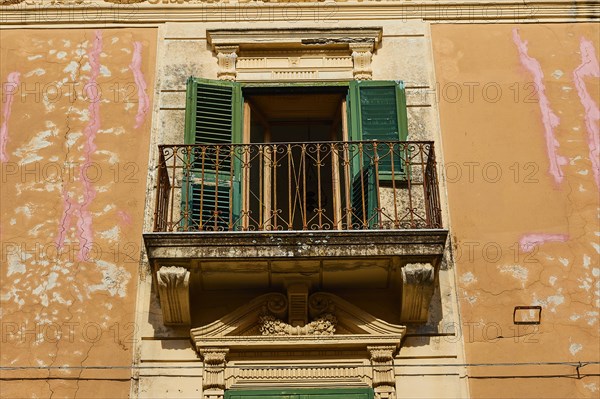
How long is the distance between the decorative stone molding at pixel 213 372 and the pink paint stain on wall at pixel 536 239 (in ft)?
8.86

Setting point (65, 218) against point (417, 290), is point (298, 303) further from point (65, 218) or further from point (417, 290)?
point (65, 218)

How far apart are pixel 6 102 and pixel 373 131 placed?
3429 mm

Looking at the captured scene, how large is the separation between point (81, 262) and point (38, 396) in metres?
1.25

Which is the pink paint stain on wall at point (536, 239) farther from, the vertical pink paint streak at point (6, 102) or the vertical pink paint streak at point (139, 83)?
the vertical pink paint streak at point (6, 102)

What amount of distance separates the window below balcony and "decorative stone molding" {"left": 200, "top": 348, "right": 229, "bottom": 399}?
1044 mm

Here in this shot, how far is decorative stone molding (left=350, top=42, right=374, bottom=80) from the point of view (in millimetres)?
10477

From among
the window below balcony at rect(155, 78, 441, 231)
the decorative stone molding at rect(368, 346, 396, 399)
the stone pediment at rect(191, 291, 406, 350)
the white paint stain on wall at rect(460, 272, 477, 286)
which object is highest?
the window below balcony at rect(155, 78, 441, 231)

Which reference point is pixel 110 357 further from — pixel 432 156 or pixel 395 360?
pixel 432 156

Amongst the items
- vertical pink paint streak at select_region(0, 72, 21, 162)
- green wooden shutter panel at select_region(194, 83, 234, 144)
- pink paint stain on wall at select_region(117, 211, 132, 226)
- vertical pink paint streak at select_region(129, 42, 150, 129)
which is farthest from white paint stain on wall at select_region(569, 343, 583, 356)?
vertical pink paint streak at select_region(0, 72, 21, 162)

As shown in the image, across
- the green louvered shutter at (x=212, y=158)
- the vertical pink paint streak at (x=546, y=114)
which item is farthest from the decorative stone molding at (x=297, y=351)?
the vertical pink paint streak at (x=546, y=114)

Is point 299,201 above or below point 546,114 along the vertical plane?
below

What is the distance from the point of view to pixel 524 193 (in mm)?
9633

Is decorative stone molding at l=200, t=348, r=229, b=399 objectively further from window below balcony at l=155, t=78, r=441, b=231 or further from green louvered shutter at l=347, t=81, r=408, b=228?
green louvered shutter at l=347, t=81, r=408, b=228

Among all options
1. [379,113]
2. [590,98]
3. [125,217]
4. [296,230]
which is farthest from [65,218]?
[590,98]
